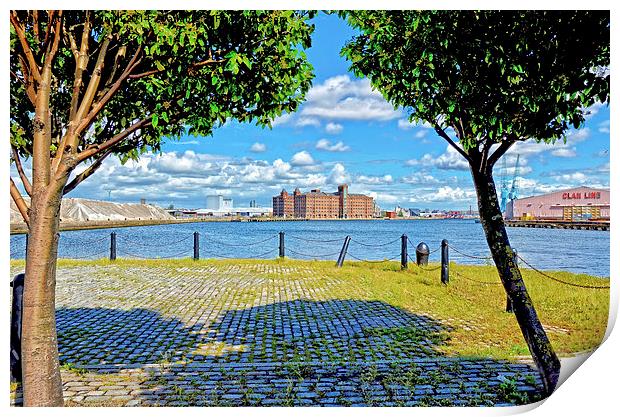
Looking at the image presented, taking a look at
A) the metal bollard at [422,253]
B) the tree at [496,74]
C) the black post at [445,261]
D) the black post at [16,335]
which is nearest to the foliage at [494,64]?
the tree at [496,74]

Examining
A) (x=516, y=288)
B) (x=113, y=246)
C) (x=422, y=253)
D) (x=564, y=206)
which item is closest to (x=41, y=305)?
(x=516, y=288)

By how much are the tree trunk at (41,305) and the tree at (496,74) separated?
240cm

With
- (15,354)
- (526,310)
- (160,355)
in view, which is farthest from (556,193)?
(15,354)

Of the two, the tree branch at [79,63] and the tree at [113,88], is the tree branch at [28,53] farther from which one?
the tree branch at [79,63]

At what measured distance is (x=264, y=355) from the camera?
4.29 meters

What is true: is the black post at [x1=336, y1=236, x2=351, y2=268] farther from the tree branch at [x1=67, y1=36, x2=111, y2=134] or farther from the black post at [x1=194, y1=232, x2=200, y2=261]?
the tree branch at [x1=67, y1=36, x2=111, y2=134]

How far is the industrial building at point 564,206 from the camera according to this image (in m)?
4.77

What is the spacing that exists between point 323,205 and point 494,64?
3.39m

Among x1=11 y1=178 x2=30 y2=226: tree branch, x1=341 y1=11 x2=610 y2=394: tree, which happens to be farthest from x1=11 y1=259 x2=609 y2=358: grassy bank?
x1=11 y1=178 x2=30 y2=226: tree branch

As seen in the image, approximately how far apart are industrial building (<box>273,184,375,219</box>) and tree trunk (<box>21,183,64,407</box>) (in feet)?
11.6

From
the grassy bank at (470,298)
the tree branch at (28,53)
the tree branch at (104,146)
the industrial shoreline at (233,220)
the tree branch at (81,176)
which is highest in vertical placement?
the tree branch at (28,53)

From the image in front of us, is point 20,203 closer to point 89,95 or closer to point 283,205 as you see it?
point 89,95
